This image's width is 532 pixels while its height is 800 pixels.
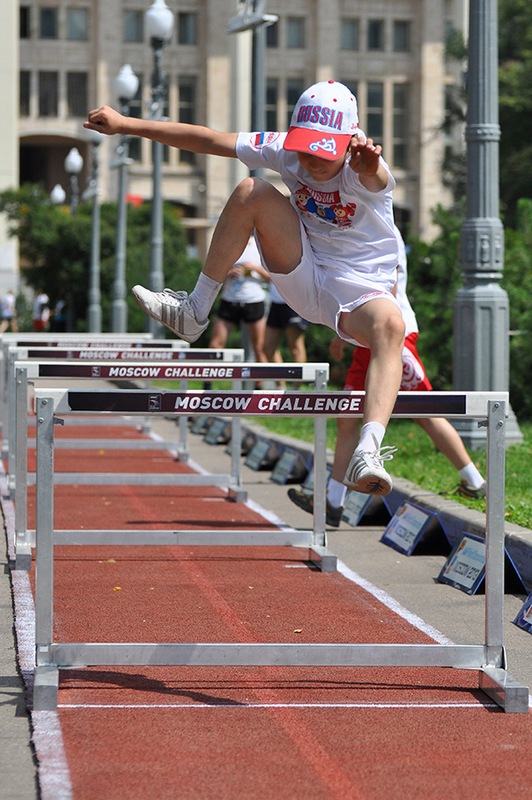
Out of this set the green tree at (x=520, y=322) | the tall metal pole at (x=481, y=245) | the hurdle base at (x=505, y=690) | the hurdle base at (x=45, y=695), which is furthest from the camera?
the green tree at (x=520, y=322)

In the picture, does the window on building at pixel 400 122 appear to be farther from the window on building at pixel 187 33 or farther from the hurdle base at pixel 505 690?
the hurdle base at pixel 505 690

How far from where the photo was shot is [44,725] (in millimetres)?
5133

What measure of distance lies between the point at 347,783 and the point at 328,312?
2486 mm

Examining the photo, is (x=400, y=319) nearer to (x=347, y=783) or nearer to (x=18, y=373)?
(x=347, y=783)

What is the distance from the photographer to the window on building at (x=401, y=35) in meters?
86.6

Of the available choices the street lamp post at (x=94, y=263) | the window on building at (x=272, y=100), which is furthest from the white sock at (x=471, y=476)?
the window on building at (x=272, y=100)

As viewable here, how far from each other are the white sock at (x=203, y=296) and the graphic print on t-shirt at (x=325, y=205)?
1.60ft

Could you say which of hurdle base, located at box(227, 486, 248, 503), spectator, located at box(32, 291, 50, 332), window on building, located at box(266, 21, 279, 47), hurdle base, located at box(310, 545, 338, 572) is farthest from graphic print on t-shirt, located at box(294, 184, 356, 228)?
window on building, located at box(266, 21, 279, 47)

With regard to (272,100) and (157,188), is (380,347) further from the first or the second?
(272,100)

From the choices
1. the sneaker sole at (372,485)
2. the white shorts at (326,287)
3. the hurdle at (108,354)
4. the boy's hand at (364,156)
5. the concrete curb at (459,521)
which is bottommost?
the concrete curb at (459,521)

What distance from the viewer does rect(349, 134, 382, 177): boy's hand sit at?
237 inches

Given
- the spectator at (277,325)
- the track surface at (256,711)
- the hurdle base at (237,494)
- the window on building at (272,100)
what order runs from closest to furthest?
the track surface at (256,711) < the hurdle base at (237,494) < the spectator at (277,325) < the window on building at (272,100)

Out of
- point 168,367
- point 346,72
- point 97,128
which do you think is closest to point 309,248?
point 97,128

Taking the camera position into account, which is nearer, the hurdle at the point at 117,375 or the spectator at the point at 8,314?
the hurdle at the point at 117,375
